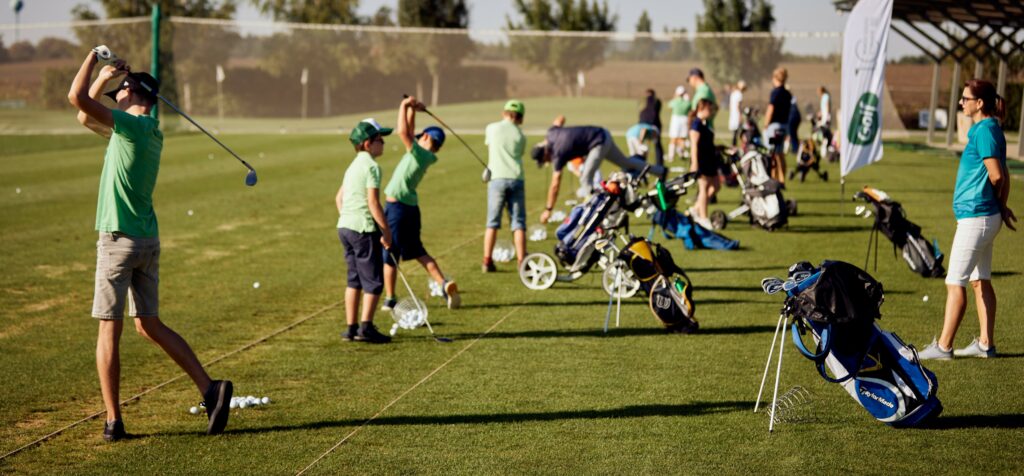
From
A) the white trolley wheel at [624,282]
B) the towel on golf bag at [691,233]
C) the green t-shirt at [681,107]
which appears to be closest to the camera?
the white trolley wheel at [624,282]

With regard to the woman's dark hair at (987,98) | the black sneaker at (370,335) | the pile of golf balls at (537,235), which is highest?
the woman's dark hair at (987,98)

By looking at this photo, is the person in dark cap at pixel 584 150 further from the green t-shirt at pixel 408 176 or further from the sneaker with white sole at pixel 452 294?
the green t-shirt at pixel 408 176

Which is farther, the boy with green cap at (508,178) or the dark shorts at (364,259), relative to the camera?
the boy with green cap at (508,178)

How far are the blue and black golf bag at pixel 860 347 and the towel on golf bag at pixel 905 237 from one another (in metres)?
5.84

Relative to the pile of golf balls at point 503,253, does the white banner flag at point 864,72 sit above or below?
above

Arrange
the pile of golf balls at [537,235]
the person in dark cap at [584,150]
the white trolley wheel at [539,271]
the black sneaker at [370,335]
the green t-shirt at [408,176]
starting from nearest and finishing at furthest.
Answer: the black sneaker at [370,335], the green t-shirt at [408,176], the white trolley wheel at [539,271], the person in dark cap at [584,150], the pile of golf balls at [537,235]

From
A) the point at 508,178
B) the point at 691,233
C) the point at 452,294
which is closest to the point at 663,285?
the point at 452,294

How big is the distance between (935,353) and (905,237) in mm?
4242

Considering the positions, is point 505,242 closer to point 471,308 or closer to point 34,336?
point 471,308

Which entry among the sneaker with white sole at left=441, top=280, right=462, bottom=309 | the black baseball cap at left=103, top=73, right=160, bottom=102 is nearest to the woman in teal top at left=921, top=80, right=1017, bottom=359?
the sneaker with white sole at left=441, top=280, right=462, bottom=309

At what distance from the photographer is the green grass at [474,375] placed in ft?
22.5

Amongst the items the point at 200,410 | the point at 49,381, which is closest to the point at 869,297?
the point at 200,410

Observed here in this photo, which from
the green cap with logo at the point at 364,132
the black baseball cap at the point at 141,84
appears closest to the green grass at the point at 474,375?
the green cap with logo at the point at 364,132

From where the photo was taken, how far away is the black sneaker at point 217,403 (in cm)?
725
